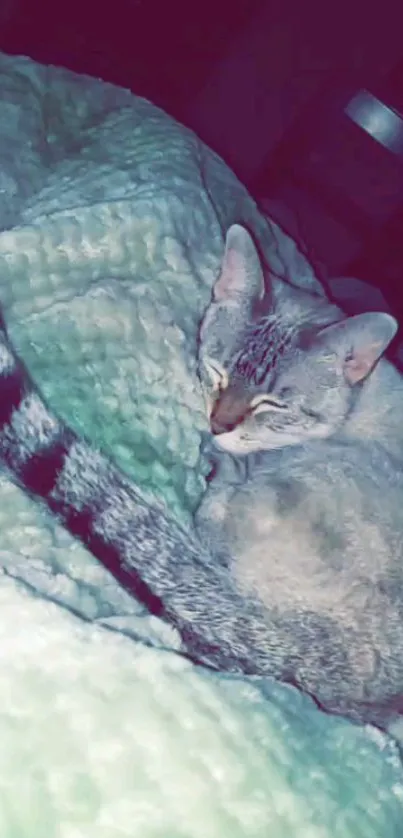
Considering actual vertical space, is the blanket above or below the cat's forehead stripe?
above

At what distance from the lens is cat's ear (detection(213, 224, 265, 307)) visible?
40.1 inches

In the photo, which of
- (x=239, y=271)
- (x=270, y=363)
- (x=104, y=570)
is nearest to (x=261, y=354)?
(x=270, y=363)

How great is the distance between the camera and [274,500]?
946mm

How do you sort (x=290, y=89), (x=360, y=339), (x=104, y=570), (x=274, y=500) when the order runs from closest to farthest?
(x=104, y=570)
(x=274, y=500)
(x=360, y=339)
(x=290, y=89)

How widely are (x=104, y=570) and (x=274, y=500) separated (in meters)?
0.28

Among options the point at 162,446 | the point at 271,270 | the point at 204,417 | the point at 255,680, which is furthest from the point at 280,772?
the point at 271,270

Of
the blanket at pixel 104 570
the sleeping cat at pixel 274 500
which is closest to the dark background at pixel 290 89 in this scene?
the blanket at pixel 104 570

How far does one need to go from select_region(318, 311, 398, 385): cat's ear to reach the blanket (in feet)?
0.58

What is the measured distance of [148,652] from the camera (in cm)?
60

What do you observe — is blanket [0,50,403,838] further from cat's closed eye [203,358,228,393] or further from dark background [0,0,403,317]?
dark background [0,0,403,317]

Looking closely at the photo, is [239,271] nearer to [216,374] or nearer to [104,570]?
[216,374]

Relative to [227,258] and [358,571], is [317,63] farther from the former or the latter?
[358,571]

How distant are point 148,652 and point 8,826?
149 millimetres

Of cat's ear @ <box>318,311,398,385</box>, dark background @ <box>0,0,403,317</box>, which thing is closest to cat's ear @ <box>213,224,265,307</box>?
cat's ear @ <box>318,311,398,385</box>
